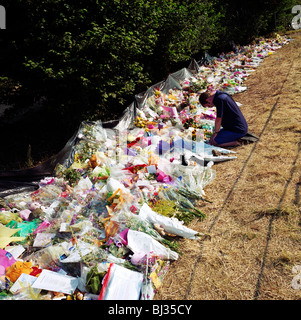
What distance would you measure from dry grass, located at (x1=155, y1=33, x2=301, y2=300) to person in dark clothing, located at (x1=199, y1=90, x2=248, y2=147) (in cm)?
26

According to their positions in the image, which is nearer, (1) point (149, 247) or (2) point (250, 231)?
(1) point (149, 247)

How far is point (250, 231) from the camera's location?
8.54 ft

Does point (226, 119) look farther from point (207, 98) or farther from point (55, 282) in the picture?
point (55, 282)

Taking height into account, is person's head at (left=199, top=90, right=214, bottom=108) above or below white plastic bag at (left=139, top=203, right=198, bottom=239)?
above

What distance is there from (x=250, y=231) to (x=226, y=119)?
2330 millimetres

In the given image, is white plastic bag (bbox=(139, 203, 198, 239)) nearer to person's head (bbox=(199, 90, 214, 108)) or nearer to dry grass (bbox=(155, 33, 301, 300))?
dry grass (bbox=(155, 33, 301, 300))

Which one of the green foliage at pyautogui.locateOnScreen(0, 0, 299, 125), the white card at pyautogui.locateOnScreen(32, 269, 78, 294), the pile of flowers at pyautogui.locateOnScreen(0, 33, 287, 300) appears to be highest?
the green foliage at pyautogui.locateOnScreen(0, 0, 299, 125)

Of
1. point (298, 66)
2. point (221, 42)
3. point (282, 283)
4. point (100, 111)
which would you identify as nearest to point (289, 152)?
point (282, 283)

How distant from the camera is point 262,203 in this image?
2934 millimetres

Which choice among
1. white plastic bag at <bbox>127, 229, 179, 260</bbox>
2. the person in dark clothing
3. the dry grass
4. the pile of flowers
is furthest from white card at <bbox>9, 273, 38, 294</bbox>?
the person in dark clothing

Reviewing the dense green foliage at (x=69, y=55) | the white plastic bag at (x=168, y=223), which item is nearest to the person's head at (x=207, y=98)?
the dense green foliage at (x=69, y=55)

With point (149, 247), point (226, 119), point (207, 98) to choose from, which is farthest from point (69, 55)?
point (149, 247)

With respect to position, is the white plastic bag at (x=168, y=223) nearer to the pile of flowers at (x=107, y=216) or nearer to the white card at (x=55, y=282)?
the pile of flowers at (x=107, y=216)

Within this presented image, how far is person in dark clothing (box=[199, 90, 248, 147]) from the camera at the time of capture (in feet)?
13.8
